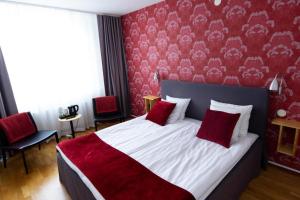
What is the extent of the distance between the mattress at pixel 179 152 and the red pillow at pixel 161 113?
100 mm

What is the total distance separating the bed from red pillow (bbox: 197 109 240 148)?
98 mm

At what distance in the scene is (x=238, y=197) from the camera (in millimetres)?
1947

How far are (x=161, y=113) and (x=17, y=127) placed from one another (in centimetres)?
232

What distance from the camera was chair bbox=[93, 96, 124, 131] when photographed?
3822 mm

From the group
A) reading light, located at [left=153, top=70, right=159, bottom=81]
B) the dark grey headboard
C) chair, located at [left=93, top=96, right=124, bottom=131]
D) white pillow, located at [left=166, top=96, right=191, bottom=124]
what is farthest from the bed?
chair, located at [left=93, top=96, right=124, bottom=131]

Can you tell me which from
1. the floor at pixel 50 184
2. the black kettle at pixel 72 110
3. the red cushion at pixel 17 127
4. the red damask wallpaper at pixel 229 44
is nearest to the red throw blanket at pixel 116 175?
the floor at pixel 50 184

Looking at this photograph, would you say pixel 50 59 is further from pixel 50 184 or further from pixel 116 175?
pixel 116 175

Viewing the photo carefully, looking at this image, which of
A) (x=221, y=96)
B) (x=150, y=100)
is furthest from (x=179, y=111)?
(x=150, y=100)

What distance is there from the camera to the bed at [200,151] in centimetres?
161

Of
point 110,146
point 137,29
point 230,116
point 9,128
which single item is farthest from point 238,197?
point 137,29

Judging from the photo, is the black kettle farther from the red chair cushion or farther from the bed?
the bed

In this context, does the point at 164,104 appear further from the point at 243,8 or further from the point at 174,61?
the point at 243,8

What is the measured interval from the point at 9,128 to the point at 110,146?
1.75 metres

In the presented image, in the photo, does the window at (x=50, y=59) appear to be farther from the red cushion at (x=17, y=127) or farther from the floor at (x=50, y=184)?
the floor at (x=50, y=184)
